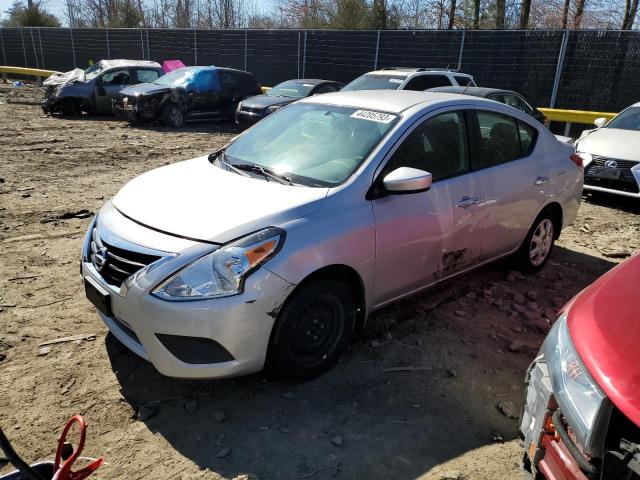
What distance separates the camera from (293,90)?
14.0 metres

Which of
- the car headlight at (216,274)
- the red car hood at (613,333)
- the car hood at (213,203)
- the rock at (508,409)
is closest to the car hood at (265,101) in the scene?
the car hood at (213,203)

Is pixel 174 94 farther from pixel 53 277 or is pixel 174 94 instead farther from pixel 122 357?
pixel 122 357

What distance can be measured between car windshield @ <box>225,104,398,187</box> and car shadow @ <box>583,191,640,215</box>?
553 centimetres

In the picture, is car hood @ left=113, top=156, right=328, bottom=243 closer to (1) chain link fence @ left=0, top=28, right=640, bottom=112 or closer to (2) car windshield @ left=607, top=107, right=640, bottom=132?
(2) car windshield @ left=607, top=107, right=640, bottom=132

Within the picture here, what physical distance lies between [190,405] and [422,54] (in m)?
16.1

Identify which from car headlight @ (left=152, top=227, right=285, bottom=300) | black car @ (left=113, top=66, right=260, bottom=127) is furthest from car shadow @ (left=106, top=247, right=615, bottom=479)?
black car @ (left=113, top=66, right=260, bottom=127)

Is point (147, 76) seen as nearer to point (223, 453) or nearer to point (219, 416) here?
point (219, 416)

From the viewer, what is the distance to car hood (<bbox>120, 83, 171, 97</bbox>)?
13.4m

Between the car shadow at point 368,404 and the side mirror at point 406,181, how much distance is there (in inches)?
44.7

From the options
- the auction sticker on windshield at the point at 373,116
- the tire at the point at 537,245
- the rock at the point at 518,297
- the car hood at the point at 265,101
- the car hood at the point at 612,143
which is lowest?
the rock at the point at 518,297

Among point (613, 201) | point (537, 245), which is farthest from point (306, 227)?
point (613, 201)

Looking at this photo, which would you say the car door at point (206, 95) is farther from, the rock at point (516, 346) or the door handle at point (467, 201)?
the rock at point (516, 346)

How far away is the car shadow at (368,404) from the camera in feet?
9.02

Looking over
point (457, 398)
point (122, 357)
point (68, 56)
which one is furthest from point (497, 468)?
point (68, 56)
